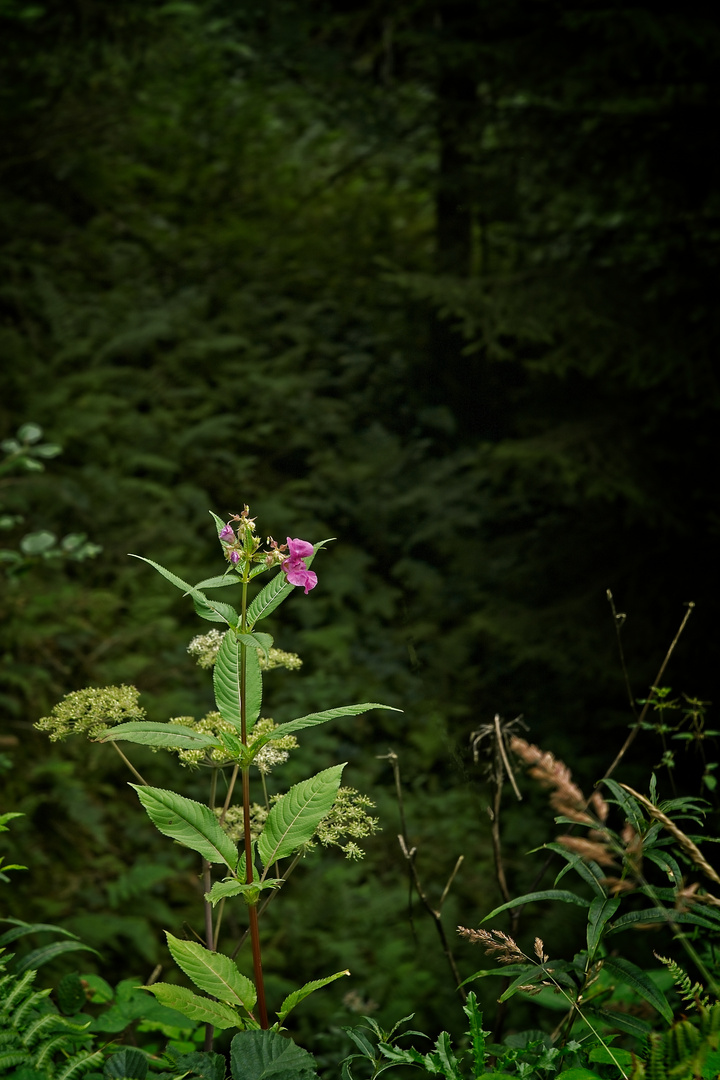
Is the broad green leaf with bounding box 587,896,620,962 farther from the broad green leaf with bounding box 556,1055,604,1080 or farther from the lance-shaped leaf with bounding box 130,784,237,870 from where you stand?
the lance-shaped leaf with bounding box 130,784,237,870

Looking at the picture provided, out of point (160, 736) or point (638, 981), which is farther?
point (638, 981)

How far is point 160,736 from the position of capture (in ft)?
3.21

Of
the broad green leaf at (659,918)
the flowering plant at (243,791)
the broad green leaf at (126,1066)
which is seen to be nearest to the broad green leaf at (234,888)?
the flowering plant at (243,791)

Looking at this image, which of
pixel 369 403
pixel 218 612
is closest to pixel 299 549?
pixel 218 612

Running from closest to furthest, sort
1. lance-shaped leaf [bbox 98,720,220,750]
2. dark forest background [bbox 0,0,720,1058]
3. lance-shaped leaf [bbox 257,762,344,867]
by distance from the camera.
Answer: lance-shaped leaf [bbox 98,720,220,750]
lance-shaped leaf [bbox 257,762,344,867]
dark forest background [bbox 0,0,720,1058]

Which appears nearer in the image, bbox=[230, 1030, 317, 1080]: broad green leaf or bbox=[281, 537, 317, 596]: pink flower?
bbox=[230, 1030, 317, 1080]: broad green leaf

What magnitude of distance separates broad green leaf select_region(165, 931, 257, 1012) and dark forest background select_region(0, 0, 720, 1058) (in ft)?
4.70

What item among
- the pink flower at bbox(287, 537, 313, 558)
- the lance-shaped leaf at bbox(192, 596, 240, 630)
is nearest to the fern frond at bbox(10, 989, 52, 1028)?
the lance-shaped leaf at bbox(192, 596, 240, 630)

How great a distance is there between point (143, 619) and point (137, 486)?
0.99m

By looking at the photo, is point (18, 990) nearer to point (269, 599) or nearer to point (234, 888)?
point (234, 888)

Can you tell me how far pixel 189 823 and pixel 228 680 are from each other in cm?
20

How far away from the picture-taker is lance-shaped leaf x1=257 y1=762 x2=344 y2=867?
1055 mm

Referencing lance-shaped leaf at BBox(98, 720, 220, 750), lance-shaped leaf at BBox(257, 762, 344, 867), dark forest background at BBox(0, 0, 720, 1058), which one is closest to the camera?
lance-shaped leaf at BBox(98, 720, 220, 750)

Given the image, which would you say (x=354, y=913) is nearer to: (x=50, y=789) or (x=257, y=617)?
(x=50, y=789)
